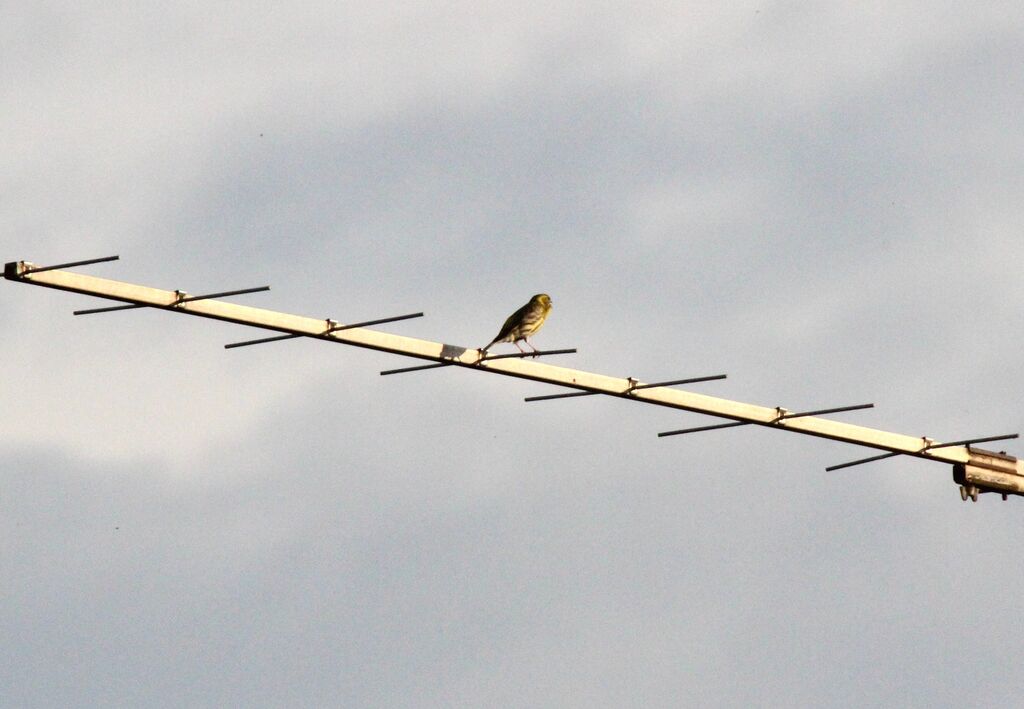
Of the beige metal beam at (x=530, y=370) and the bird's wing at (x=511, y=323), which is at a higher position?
the bird's wing at (x=511, y=323)

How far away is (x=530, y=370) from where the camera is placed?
60.7 ft

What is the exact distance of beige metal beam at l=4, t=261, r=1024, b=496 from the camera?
1608 centimetres

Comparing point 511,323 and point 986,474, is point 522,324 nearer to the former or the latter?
point 511,323

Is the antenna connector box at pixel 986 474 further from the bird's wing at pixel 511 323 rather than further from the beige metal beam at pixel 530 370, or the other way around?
the bird's wing at pixel 511 323

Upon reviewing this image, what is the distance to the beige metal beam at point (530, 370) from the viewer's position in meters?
16.1

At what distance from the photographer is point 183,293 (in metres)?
16.5

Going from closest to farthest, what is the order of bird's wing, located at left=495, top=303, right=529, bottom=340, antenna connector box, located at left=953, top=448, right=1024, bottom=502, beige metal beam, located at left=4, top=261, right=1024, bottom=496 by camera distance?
beige metal beam, located at left=4, top=261, right=1024, bottom=496 < antenna connector box, located at left=953, top=448, right=1024, bottom=502 < bird's wing, located at left=495, top=303, right=529, bottom=340

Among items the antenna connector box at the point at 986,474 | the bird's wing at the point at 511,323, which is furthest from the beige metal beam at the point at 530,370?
the bird's wing at the point at 511,323

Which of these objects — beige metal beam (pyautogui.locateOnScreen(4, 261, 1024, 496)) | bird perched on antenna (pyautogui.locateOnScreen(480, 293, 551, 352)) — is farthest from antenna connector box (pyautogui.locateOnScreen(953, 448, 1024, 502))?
bird perched on antenna (pyautogui.locateOnScreen(480, 293, 551, 352))

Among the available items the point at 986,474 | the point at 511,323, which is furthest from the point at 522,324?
the point at 986,474

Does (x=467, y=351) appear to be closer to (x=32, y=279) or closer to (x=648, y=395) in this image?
(x=648, y=395)

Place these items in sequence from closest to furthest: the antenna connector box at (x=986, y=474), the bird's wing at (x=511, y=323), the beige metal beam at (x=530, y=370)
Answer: the beige metal beam at (x=530, y=370), the antenna connector box at (x=986, y=474), the bird's wing at (x=511, y=323)

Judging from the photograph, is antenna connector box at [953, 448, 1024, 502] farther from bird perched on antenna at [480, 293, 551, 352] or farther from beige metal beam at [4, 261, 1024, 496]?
bird perched on antenna at [480, 293, 551, 352]

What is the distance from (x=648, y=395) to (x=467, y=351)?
213cm
